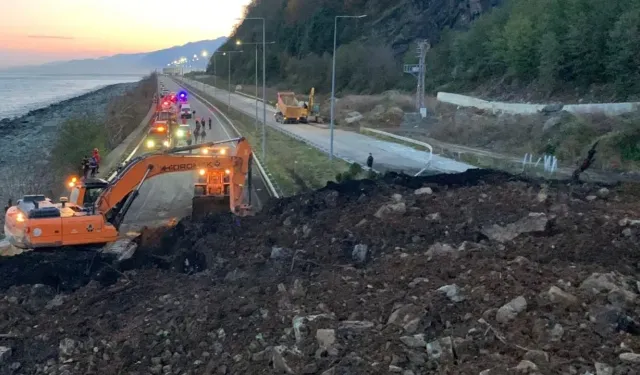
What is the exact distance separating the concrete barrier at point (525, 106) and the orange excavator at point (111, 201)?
69.2 feet

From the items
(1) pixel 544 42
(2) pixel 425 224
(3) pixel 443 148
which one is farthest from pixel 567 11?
(2) pixel 425 224

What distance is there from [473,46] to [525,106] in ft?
68.3

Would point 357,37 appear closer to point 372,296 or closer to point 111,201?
point 111,201

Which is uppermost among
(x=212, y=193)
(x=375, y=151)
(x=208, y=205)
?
(x=212, y=193)

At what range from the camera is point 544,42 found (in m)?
43.1

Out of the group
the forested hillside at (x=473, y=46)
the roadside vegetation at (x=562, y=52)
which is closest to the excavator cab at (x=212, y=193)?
the roadside vegetation at (x=562, y=52)

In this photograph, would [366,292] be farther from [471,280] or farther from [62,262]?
[62,262]

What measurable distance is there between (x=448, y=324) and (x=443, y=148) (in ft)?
87.2

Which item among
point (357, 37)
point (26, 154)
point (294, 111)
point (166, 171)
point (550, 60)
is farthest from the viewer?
point (357, 37)

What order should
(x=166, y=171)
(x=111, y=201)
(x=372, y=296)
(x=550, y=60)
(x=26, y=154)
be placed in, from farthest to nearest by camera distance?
(x=26, y=154) → (x=550, y=60) → (x=166, y=171) → (x=111, y=201) → (x=372, y=296)

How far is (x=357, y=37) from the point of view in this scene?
8938 cm

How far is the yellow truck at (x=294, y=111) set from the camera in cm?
5591

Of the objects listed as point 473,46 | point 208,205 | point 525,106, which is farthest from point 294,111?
point 208,205

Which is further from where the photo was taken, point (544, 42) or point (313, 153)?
point (544, 42)
